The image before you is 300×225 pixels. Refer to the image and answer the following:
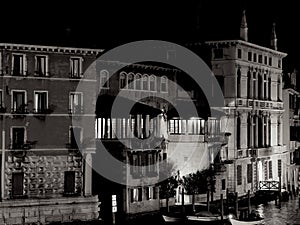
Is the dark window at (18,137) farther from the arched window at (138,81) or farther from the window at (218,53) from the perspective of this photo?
the window at (218,53)

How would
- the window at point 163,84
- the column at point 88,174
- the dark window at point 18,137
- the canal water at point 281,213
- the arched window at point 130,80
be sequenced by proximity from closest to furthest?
1. the dark window at point 18,137
2. the column at point 88,174
3. the canal water at point 281,213
4. the arched window at point 130,80
5. the window at point 163,84

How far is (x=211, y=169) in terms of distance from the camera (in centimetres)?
3519

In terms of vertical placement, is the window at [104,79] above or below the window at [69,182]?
above

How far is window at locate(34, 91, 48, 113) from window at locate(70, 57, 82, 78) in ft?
4.84

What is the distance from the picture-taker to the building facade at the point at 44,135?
94.5 ft

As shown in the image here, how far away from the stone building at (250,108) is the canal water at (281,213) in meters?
2.44

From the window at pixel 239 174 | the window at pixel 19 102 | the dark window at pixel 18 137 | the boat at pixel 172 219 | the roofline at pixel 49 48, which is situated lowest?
the boat at pixel 172 219

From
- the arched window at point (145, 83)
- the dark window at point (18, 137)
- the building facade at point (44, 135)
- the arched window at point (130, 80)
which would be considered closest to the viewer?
the building facade at point (44, 135)

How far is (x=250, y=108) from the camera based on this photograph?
3994 centimetres

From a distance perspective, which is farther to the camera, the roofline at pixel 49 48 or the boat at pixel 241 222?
the boat at pixel 241 222

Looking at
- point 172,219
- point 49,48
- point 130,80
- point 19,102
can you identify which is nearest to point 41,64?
point 49,48

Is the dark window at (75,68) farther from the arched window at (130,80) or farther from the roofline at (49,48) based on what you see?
the arched window at (130,80)

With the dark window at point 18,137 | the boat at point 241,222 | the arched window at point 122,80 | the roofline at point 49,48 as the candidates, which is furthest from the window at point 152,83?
the dark window at point 18,137

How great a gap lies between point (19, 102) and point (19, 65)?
155 cm
